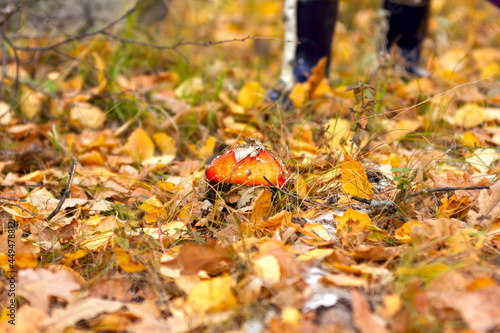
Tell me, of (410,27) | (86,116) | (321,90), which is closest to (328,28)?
(321,90)

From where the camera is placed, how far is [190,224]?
5.38ft

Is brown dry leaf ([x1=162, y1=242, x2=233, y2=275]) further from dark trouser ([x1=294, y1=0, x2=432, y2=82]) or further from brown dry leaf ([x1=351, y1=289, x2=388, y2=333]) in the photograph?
dark trouser ([x1=294, y1=0, x2=432, y2=82])

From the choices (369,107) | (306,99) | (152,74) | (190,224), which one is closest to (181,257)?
(190,224)

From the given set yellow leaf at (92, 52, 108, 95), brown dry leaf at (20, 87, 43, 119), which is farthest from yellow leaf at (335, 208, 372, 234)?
brown dry leaf at (20, 87, 43, 119)

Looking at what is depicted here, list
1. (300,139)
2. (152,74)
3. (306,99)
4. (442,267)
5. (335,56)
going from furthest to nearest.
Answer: (335,56), (152,74), (306,99), (300,139), (442,267)

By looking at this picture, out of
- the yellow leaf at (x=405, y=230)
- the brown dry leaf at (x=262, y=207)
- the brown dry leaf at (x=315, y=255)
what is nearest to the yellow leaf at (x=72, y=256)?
the brown dry leaf at (x=262, y=207)

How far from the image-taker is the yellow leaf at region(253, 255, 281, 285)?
1170mm

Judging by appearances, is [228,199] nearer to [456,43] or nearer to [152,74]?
[152,74]

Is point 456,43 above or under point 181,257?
under

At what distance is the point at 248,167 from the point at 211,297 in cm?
55

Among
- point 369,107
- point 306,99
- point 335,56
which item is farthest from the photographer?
point 335,56

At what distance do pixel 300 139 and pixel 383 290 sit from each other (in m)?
1.21

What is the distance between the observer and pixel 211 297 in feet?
3.73

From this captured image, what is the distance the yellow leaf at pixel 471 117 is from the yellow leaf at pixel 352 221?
1.25 meters
